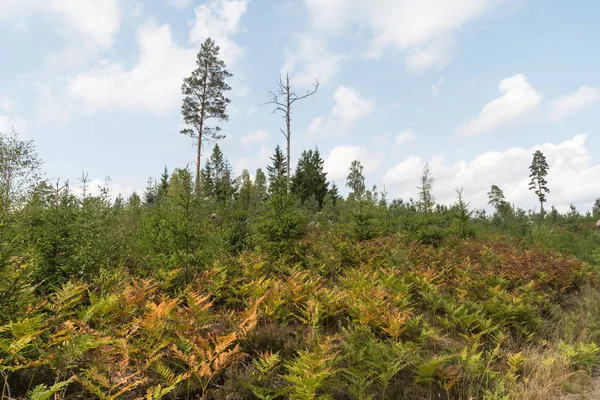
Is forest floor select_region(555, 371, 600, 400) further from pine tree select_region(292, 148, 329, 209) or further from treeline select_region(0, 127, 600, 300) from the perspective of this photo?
pine tree select_region(292, 148, 329, 209)

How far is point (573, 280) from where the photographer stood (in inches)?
347

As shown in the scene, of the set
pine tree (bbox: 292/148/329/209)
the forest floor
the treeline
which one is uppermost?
pine tree (bbox: 292/148/329/209)

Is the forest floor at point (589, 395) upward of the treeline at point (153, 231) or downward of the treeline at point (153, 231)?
downward

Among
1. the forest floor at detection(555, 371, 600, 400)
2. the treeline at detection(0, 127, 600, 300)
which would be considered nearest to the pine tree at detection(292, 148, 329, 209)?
the treeline at detection(0, 127, 600, 300)

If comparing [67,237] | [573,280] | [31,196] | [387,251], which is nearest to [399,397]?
[67,237]

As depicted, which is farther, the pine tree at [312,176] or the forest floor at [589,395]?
the pine tree at [312,176]

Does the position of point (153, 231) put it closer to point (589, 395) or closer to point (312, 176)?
point (589, 395)

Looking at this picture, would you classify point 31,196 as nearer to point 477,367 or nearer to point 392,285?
point 392,285

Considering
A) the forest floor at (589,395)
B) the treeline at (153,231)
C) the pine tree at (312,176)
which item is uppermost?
the pine tree at (312,176)

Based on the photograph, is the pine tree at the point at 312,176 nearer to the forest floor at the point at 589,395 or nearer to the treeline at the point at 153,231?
the treeline at the point at 153,231

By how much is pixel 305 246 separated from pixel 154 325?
5.92 metres

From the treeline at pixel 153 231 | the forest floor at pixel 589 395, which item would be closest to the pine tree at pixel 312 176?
the treeline at pixel 153 231

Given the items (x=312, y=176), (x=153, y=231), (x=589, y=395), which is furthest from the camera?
(x=312, y=176)

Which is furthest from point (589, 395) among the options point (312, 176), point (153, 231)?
point (312, 176)
